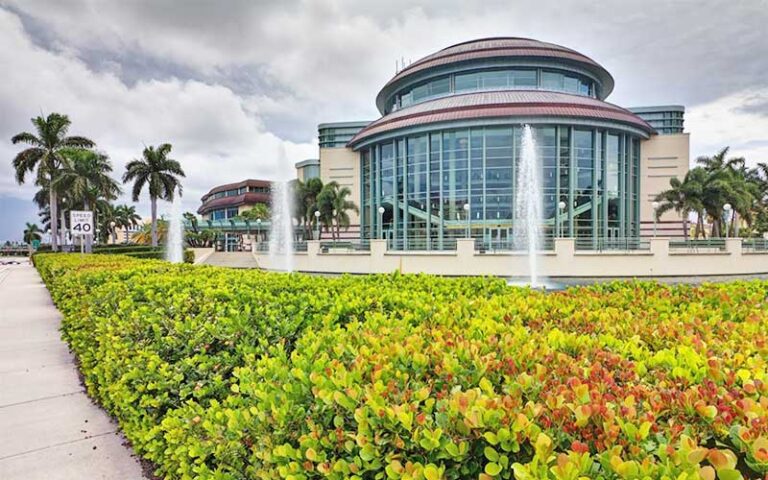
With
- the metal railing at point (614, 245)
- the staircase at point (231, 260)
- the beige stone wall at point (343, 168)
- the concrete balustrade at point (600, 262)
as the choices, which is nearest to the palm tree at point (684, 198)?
the concrete balustrade at point (600, 262)

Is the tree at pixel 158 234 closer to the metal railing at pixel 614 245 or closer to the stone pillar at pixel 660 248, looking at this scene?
the metal railing at pixel 614 245

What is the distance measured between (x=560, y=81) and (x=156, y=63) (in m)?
34.6

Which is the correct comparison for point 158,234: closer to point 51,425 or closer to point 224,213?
point 224,213

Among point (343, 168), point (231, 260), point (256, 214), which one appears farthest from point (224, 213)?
point (231, 260)

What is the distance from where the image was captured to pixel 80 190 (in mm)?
37469

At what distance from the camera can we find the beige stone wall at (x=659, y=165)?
42.6m

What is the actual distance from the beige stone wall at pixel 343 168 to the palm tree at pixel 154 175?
48.8ft

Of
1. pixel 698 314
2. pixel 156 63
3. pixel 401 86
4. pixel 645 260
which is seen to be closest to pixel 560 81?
pixel 401 86

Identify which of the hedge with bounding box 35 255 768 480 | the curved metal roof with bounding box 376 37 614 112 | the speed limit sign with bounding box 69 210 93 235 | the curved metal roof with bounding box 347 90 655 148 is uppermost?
the curved metal roof with bounding box 376 37 614 112

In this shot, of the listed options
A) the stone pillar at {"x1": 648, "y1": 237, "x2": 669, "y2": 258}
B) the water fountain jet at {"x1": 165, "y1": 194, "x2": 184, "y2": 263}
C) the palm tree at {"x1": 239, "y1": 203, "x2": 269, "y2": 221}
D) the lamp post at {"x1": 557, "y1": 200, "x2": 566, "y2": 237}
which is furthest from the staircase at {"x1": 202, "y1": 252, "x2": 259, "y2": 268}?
the stone pillar at {"x1": 648, "y1": 237, "x2": 669, "y2": 258}

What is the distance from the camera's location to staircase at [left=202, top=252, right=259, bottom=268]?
1450 inches

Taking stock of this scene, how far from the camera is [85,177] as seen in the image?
132 ft

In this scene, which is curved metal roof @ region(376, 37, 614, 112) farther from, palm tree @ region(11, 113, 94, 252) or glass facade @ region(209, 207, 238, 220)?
→ glass facade @ region(209, 207, 238, 220)

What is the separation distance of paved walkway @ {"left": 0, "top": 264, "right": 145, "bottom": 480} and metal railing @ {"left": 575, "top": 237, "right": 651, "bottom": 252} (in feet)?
78.9
